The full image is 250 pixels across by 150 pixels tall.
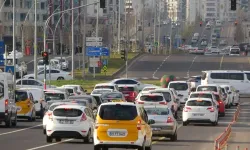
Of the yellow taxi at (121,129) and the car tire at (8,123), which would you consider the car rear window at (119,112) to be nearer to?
the yellow taxi at (121,129)

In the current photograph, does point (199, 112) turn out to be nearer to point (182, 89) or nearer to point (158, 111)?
point (158, 111)

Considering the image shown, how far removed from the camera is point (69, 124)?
3278cm

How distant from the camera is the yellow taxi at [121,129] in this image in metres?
26.8

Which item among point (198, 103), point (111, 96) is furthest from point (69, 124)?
point (111, 96)

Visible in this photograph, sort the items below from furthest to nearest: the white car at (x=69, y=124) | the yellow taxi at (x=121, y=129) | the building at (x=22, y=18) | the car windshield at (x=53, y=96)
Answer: the building at (x=22, y=18), the car windshield at (x=53, y=96), the white car at (x=69, y=124), the yellow taxi at (x=121, y=129)

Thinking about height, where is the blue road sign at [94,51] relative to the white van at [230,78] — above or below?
above

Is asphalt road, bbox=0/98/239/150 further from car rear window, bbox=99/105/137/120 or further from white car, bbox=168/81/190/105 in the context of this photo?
white car, bbox=168/81/190/105

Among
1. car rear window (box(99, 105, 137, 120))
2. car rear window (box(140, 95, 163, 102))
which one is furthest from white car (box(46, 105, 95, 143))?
car rear window (box(140, 95, 163, 102))

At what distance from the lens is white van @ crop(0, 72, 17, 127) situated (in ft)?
134

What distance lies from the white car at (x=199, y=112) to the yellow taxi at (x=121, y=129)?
765 inches

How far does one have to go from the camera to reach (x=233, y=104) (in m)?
68.8

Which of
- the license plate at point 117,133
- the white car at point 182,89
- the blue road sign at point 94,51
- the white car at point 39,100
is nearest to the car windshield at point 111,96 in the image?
the white car at point 39,100

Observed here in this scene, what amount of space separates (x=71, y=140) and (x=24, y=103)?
12.2 meters

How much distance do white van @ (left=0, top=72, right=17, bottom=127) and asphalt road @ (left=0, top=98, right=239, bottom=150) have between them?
0.51 m
